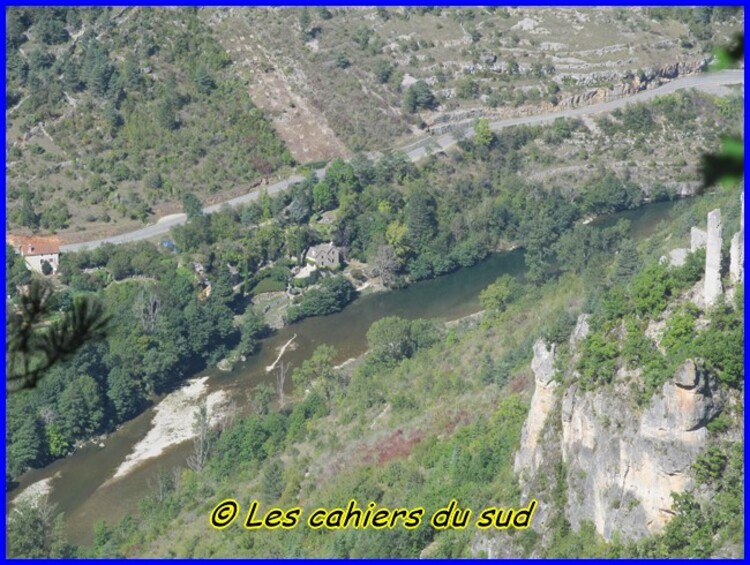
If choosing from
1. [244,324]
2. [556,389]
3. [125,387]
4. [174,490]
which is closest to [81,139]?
[244,324]

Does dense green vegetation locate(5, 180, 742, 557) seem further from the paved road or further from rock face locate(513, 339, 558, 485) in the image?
the paved road

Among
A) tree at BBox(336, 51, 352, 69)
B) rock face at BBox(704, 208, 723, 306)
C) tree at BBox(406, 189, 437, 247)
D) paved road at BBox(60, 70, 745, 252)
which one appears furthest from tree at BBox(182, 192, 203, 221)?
rock face at BBox(704, 208, 723, 306)

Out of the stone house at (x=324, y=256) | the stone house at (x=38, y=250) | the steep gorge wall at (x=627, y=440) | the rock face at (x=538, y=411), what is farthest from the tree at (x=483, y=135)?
the steep gorge wall at (x=627, y=440)

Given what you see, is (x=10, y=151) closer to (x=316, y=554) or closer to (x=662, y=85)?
(x=662, y=85)

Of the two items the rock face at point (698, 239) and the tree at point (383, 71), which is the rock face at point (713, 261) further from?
the tree at point (383, 71)

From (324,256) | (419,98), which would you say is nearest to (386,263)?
(324,256)

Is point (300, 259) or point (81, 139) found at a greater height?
point (81, 139)

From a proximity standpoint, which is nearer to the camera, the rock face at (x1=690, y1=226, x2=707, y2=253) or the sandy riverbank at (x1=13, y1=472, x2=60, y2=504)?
the rock face at (x1=690, y1=226, x2=707, y2=253)
